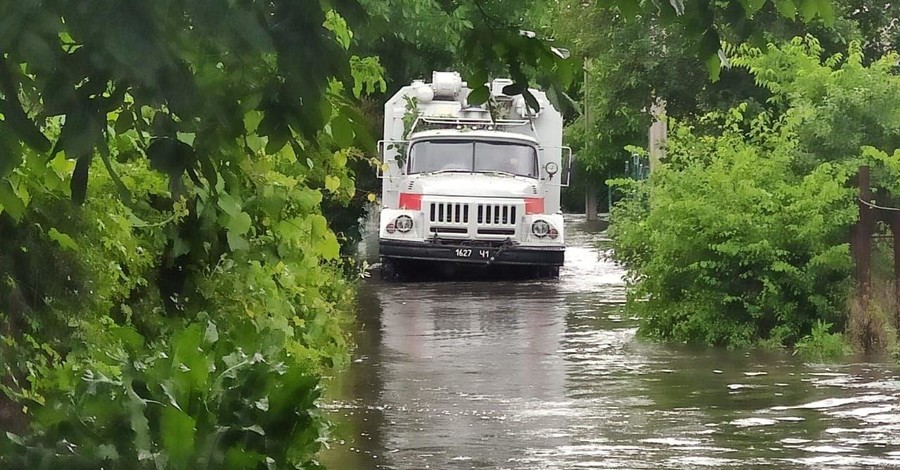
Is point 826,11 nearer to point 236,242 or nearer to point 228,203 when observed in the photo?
point 228,203

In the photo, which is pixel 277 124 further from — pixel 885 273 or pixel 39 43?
pixel 885 273

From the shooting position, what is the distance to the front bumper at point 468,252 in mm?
20406

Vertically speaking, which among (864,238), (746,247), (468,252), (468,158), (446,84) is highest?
(446,84)

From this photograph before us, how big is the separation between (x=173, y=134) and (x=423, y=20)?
18.9 meters

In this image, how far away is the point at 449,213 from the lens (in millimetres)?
20516

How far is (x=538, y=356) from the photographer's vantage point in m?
12.9

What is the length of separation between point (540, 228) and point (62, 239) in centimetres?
1500

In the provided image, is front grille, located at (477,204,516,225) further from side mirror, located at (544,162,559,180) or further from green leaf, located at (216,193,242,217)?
green leaf, located at (216,193,242,217)

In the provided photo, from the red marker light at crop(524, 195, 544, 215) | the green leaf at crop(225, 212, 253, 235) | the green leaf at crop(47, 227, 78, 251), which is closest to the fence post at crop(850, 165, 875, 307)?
the green leaf at crop(225, 212, 253, 235)

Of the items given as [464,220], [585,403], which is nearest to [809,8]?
[585,403]

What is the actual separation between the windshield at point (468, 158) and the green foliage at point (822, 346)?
29.6ft

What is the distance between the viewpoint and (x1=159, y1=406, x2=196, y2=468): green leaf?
4.59m

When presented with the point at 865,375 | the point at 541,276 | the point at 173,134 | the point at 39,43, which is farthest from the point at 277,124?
the point at 541,276

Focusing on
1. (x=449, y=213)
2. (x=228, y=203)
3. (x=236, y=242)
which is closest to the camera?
(x=228, y=203)
